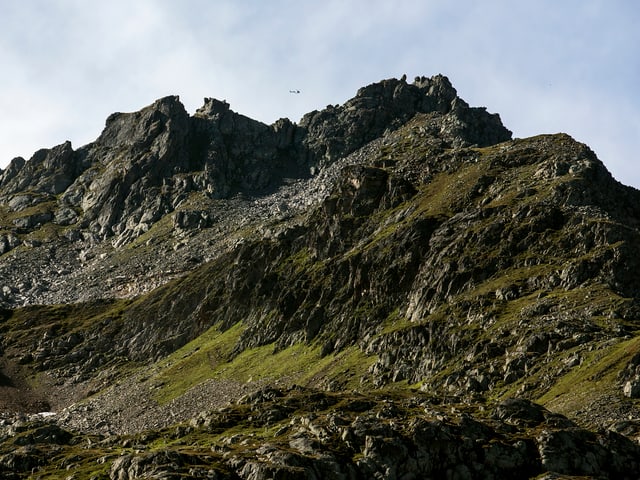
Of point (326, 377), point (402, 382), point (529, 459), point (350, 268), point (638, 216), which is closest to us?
point (529, 459)

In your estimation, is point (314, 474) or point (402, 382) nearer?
point (314, 474)

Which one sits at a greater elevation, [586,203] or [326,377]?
[586,203]

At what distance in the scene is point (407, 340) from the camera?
149375 mm

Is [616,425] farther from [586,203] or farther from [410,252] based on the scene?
[410,252]

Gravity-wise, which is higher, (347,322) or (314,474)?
(347,322)

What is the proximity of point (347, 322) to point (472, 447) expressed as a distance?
93.2 meters

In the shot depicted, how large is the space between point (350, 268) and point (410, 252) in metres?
18.6

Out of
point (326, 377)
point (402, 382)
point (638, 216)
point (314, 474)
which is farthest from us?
point (638, 216)

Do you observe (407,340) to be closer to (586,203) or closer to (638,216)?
(586,203)

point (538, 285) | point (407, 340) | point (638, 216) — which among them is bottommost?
point (407, 340)

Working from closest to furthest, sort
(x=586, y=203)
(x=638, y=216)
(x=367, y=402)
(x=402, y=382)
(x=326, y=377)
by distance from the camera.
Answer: (x=367, y=402) → (x=402, y=382) → (x=326, y=377) → (x=586, y=203) → (x=638, y=216)

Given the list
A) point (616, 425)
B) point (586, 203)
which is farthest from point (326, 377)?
point (616, 425)

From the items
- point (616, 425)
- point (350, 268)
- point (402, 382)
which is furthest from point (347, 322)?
point (616, 425)

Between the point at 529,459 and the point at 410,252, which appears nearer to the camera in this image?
the point at 529,459
